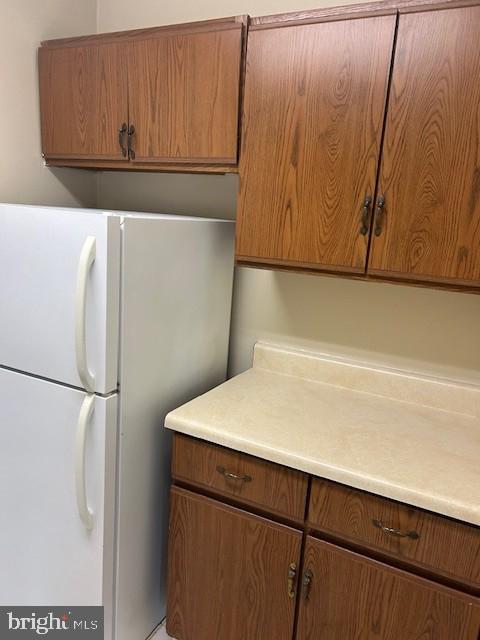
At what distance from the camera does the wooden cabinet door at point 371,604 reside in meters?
1.17

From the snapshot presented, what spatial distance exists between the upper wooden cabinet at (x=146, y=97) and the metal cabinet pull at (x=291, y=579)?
1276 mm

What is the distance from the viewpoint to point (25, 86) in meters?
1.86

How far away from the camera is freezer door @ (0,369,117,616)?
4.67 feet

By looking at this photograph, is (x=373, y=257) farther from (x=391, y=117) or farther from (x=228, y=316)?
(x=228, y=316)

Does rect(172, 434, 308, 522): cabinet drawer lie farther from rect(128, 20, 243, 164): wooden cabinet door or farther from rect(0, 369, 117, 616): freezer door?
rect(128, 20, 243, 164): wooden cabinet door

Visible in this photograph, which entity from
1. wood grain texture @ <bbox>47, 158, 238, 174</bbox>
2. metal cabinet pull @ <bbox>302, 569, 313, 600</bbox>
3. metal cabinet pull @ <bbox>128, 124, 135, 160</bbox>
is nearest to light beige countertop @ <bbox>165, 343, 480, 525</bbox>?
metal cabinet pull @ <bbox>302, 569, 313, 600</bbox>

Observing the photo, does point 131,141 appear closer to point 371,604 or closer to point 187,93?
point 187,93

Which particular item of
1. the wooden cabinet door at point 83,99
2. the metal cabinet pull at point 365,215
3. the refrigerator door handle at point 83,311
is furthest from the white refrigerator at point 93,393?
the metal cabinet pull at point 365,215

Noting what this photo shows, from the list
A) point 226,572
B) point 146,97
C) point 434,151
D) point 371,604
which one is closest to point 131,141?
point 146,97

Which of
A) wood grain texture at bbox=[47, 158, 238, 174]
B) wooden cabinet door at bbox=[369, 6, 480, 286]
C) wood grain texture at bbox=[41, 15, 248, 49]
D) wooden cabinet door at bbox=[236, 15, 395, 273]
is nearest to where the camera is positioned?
wooden cabinet door at bbox=[369, 6, 480, 286]

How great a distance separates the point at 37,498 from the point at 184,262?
0.92m

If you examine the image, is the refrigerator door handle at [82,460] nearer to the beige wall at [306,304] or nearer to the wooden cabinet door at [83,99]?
the beige wall at [306,304]

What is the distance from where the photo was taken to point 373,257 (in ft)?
4.63

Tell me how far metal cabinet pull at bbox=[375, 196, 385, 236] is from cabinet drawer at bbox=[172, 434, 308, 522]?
2.40ft
